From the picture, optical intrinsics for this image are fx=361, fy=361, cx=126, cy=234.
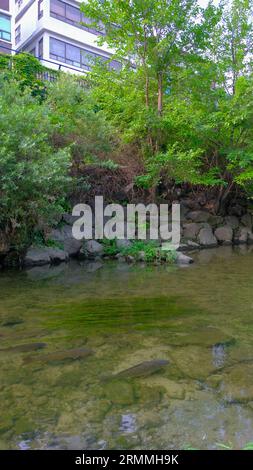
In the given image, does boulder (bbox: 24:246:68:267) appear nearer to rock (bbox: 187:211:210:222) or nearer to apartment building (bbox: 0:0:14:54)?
rock (bbox: 187:211:210:222)

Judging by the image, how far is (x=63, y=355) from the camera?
3.68 metres

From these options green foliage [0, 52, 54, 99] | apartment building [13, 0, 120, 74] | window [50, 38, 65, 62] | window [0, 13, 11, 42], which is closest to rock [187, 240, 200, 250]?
green foliage [0, 52, 54, 99]

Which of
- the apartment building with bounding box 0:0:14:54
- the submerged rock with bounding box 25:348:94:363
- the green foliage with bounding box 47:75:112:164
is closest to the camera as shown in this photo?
the submerged rock with bounding box 25:348:94:363

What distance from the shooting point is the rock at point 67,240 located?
34.3 ft

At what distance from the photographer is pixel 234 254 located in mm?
11648

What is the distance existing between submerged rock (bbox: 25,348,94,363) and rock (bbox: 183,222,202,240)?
996cm

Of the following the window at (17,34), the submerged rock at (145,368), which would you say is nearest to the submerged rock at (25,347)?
the submerged rock at (145,368)

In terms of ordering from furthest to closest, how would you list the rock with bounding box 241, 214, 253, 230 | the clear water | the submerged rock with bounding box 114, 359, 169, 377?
1. the rock with bounding box 241, 214, 253, 230
2. the submerged rock with bounding box 114, 359, 169, 377
3. the clear water

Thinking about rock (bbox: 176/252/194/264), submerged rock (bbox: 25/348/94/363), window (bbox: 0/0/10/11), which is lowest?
submerged rock (bbox: 25/348/94/363)

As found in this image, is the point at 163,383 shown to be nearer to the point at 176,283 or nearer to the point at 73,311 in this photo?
the point at 73,311

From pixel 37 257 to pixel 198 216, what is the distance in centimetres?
726

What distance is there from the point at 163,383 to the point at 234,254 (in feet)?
30.0

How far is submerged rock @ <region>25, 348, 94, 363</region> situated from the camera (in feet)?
11.8

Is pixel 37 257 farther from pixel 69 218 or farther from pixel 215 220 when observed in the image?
pixel 215 220
